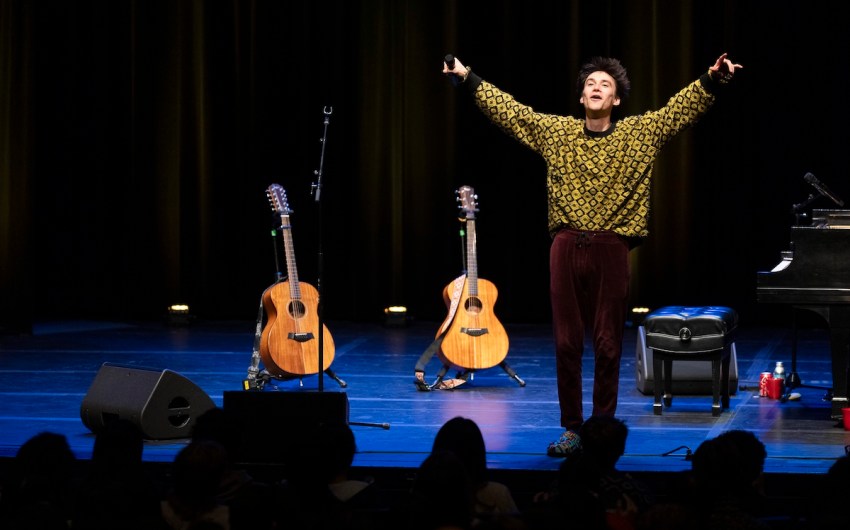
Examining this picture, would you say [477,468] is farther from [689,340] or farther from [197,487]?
[689,340]

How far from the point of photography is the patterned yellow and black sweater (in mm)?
5133

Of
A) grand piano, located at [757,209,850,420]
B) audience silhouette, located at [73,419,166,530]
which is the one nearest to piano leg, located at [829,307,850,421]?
grand piano, located at [757,209,850,420]

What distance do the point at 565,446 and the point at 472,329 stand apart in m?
2.15

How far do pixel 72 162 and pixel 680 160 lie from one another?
520 centimetres

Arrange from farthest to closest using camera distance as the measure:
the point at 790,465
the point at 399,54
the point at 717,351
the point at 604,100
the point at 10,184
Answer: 1. the point at 399,54
2. the point at 10,184
3. the point at 717,351
4. the point at 604,100
5. the point at 790,465

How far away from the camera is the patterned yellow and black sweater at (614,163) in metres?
5.13

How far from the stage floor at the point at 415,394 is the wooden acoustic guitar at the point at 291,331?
0.23 meters

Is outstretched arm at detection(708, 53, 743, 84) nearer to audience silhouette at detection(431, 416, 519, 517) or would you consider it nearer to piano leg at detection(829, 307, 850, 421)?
piano leg at detection(829, 307, 850, 421)

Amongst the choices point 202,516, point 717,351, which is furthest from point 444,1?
point 202,516

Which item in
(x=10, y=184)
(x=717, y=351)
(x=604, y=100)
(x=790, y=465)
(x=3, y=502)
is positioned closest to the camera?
(x=3, y=502)

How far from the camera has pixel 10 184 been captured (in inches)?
385

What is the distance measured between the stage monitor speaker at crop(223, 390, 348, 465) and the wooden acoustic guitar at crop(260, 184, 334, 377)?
202cm

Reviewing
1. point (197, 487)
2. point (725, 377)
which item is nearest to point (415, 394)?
point (725, 377)

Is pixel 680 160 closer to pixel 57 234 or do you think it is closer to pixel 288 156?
pixel 288 156
